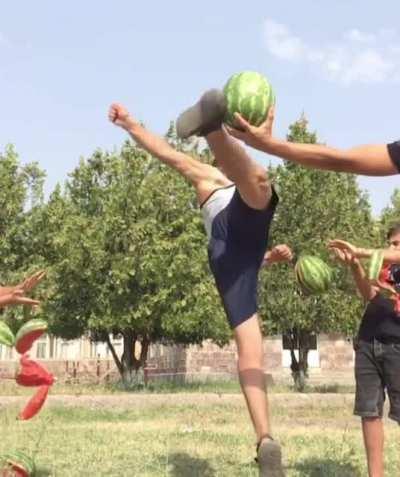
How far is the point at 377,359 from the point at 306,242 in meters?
17.4

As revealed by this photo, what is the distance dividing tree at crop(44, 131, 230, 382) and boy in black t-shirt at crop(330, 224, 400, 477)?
1557 centimetres

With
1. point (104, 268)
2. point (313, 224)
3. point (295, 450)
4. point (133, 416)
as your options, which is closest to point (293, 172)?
point (313, 224)

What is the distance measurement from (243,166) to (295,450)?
3.30 m

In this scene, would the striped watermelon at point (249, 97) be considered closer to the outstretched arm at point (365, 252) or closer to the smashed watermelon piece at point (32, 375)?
the outstretched arm at point (365, 252)

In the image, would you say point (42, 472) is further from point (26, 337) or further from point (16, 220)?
point (16, 220)

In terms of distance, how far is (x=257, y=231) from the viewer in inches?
164

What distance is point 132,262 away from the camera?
2022 cm

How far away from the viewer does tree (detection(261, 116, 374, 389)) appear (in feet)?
70.3

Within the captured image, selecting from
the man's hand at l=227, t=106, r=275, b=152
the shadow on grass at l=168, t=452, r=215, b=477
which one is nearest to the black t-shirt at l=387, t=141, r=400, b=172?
the man's hand at l=227, t=106, r=275, b=152

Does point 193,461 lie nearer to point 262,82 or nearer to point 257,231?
point 257,231

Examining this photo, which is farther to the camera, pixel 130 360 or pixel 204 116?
pixel 130 360

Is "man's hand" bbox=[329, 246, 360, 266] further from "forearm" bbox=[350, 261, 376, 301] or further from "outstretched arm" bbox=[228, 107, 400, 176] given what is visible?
"outstretched arm" bbox=[228, 107, 400, 176]

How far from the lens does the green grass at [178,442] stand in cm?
521

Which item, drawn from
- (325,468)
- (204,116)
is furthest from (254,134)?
(325,468)
